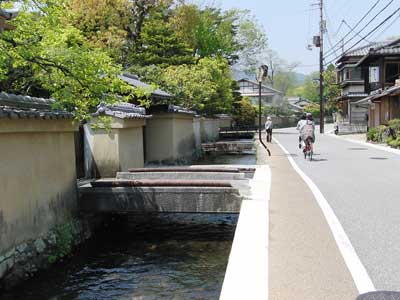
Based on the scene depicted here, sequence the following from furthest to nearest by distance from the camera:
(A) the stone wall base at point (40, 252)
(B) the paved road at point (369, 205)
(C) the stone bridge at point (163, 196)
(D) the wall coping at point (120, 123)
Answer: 1. (D) the wall coping at point (120, 123)
2. (C) the stone bridge at point (163, 196)
3. (A) the stone wall base at point (40, 252)
4. (B) the paved road at point (369, 205)

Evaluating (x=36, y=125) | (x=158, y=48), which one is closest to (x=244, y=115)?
(x=158, y=48)

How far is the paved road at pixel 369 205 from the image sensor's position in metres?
5.67

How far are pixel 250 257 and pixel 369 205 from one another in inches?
171

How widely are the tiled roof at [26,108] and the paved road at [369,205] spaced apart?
235 inches

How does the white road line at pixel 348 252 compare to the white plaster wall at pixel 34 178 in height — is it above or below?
below

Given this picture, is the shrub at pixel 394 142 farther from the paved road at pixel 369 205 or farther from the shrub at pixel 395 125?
the paved road at pixel 369 205

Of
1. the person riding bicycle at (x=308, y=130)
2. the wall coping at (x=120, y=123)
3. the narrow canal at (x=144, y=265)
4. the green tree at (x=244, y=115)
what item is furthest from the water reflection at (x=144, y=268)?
the green tree at (x=244, y=115)

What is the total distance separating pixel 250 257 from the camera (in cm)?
595

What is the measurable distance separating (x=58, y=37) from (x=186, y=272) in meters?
5.28

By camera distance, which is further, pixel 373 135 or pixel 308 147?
pixel 373 135

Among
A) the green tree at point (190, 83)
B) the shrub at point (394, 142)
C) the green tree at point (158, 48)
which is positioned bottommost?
the shrub at point (394, 142)

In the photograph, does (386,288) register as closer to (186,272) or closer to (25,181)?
(186,272)

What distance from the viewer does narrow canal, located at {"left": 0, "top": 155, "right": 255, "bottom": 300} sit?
7.81 metres

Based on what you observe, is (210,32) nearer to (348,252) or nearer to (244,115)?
(244,115)
